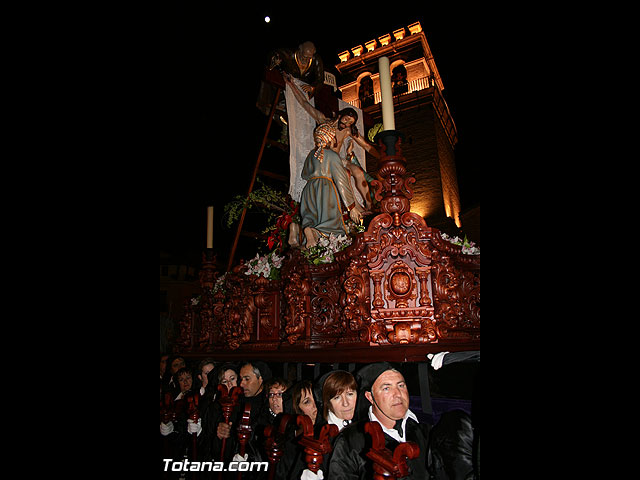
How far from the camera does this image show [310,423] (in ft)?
4.78

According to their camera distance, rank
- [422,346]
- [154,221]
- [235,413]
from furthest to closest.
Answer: [235,413], [422,346], [154,221]

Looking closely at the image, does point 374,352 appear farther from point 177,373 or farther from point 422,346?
point 177,373

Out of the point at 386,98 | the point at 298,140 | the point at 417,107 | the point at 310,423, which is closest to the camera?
the point at 310,423

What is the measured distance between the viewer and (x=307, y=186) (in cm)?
327

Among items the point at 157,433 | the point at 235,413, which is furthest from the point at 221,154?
the point at 157,433

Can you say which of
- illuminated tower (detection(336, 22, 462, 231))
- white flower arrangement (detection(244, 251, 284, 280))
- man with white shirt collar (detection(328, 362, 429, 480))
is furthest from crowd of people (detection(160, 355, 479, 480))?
illuminated tower (detection(336, 22, 462, 231))

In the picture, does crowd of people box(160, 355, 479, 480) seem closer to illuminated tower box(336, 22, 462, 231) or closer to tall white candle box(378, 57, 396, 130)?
tall white candle box(378, 57, 396, 130)

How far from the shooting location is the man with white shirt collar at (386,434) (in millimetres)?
1451

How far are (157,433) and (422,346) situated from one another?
1.15 m

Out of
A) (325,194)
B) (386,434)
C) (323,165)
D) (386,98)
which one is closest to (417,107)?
(323,165)

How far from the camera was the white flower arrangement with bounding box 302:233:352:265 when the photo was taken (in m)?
2.37

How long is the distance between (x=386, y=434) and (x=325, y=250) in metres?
1.21

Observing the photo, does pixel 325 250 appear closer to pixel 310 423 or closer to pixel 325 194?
pixel 325 194

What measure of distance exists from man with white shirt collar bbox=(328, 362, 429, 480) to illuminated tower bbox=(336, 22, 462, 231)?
12194 mm
